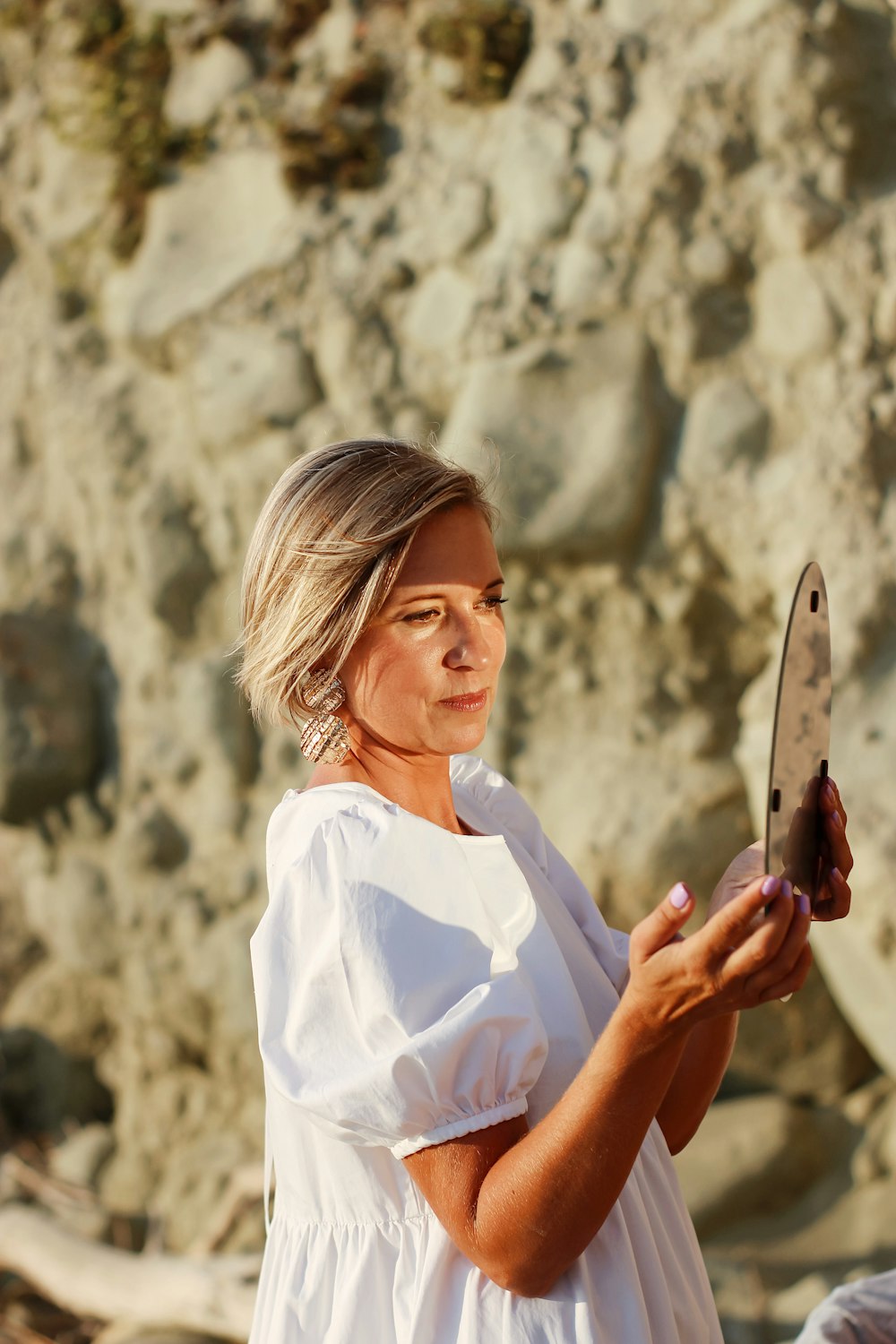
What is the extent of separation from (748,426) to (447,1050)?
103 inches

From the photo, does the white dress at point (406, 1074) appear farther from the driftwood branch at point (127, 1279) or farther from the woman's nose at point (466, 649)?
the driftwood branch at point (127, 1279)

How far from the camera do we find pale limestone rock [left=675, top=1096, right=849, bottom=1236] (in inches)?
133

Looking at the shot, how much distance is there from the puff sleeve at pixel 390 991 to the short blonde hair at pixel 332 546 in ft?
0.65

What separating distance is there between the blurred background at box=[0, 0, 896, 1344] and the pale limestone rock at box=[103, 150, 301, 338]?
0.06 ft

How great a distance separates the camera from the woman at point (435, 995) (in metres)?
1.13

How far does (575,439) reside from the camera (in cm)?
352

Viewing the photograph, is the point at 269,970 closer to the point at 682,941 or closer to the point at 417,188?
the point at 682,941

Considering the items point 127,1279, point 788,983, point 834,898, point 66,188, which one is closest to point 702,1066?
point 834,898

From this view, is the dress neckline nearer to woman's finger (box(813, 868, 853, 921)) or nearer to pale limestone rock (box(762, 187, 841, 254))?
woman's finger (box(813, 868, 853, 921))

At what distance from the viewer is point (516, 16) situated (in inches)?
147

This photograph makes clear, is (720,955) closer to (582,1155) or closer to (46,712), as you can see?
(582,1155)

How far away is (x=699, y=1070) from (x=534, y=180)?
9.25 ft

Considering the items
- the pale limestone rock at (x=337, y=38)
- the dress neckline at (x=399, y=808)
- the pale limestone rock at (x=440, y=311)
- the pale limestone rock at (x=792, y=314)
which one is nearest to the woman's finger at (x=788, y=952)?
the dress neckline at (x=399, y=808)

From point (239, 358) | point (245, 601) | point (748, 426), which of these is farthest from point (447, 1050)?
point (239, 358)
